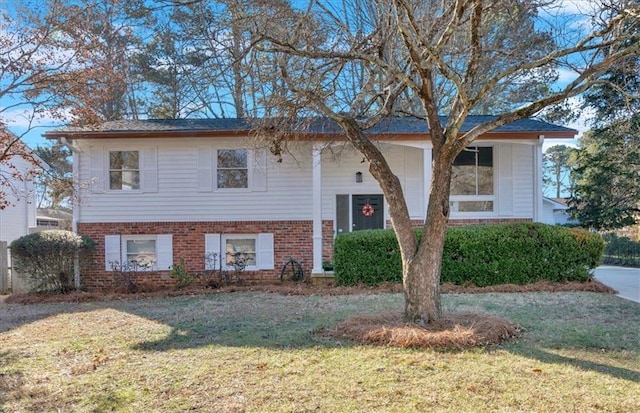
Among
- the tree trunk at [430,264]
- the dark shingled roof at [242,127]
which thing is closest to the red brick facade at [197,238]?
the dark shingled roof at [242,127]

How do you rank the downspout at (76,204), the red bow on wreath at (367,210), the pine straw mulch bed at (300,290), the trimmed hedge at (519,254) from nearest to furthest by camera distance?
the pine straw mulch bed at (300,290) < the trimmed hedge at (519,254) < the downspout at (76,204) < the red bow on wreath at (367,210)

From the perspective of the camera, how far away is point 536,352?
4898 mm

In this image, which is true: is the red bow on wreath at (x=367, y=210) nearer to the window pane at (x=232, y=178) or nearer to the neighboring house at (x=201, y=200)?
the neighboring house at (x=201, y=200)

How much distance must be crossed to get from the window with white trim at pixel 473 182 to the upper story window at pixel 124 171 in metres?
8.05

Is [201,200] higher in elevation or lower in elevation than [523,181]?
lower

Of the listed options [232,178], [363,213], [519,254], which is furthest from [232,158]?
[519,254]

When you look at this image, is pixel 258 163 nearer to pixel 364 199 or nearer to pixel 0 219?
pixel 364 199

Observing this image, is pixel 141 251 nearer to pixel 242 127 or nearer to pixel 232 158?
pixel 232 158

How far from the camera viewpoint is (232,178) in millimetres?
11734

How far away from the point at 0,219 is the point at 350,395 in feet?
56.6

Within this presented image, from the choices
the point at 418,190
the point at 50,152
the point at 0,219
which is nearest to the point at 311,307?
the point at 418,190

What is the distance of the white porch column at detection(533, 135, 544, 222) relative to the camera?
37.4 ft

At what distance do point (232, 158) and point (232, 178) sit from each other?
0.50 metres

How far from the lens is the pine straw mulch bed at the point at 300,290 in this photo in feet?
29.6
